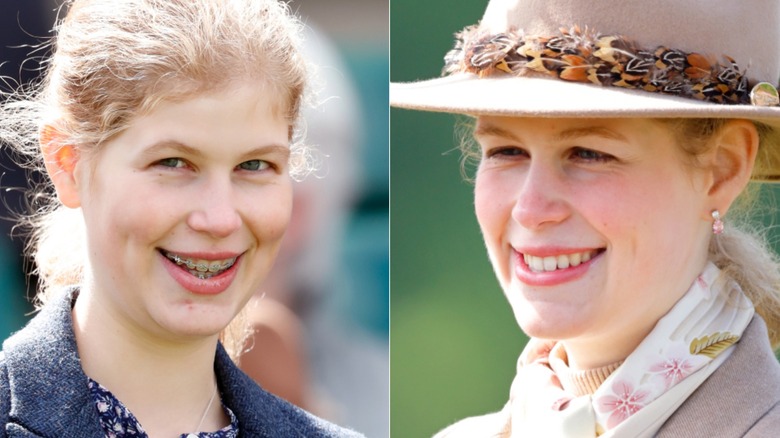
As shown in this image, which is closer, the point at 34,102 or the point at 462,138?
the point at 34,102

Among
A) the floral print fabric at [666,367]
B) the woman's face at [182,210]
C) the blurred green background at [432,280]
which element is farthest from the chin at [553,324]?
the blurred green background at [432,280]

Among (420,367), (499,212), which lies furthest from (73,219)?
(420,367)

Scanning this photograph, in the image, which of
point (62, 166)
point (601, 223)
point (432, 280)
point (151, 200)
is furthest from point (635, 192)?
point (432, 280)

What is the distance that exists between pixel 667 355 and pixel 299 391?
171cm

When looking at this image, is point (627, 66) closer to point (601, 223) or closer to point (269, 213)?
point (601, 223)

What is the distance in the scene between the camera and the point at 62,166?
2.39m

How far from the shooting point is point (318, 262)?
4152 mm

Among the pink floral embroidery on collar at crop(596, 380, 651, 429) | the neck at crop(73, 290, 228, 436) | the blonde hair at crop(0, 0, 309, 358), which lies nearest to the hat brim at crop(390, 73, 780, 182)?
the blonde hair at crop(0, 0, 309, 358)

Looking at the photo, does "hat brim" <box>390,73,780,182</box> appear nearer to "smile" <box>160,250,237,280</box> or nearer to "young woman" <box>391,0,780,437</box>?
"young woman" <box>391,0,780,437</box>

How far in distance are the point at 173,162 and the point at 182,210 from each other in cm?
10

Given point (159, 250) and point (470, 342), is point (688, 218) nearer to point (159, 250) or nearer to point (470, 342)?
point (159, 250)

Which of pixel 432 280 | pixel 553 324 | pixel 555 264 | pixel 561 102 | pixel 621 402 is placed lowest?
pixel 432 280

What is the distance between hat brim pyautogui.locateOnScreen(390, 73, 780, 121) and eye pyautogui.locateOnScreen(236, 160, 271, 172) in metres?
0.40

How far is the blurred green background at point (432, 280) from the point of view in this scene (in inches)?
154
